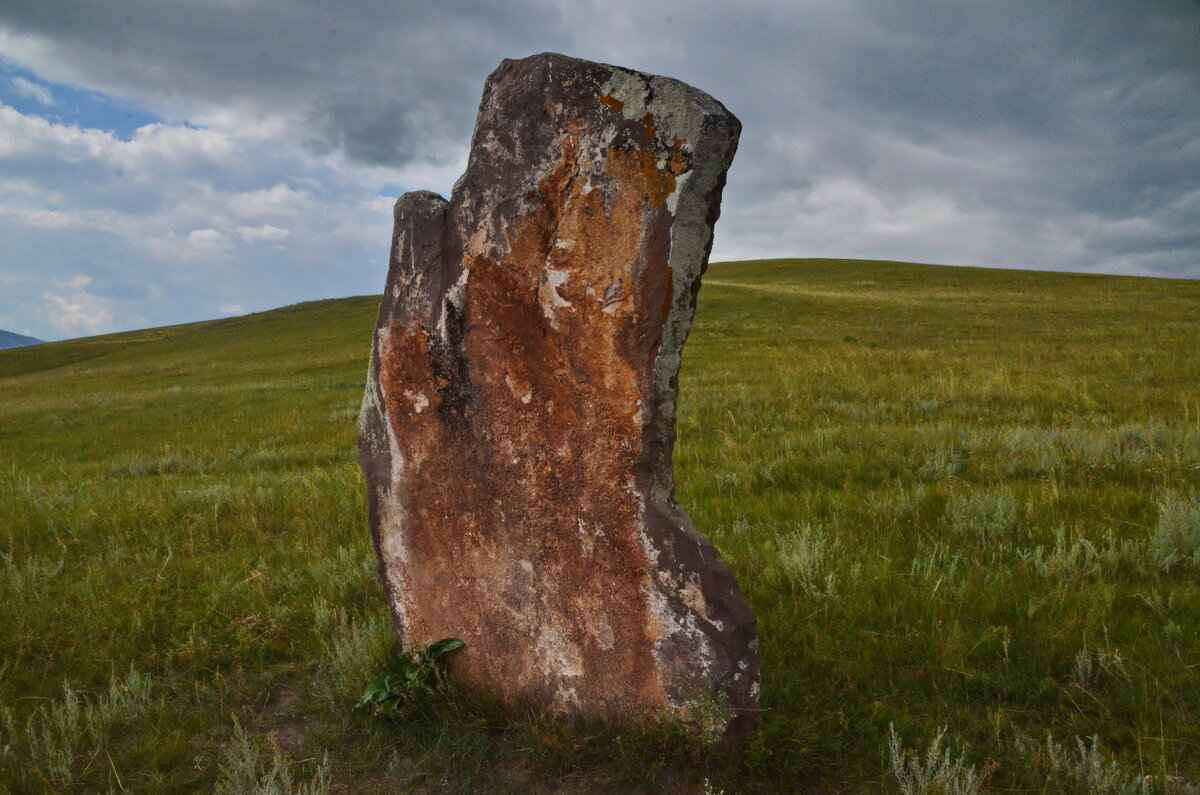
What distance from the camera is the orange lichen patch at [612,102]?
2948 millimetres

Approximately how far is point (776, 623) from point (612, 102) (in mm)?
2593

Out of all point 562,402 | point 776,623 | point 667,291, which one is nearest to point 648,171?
point 667,291

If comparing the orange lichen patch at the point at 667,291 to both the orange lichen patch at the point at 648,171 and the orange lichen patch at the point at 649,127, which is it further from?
the orange lichen patch at the point at 649,127

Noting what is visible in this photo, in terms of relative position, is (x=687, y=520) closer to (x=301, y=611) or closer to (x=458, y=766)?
(x=458, y=766)

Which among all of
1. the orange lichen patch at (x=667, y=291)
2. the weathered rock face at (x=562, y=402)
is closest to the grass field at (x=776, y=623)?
the weathered rock face at (x=562, y=402)

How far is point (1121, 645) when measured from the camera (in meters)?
3.42

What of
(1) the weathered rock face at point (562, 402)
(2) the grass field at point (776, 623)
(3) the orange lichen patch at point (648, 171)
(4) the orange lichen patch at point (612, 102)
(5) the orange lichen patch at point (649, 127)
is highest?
(4) the orange lichen patch at point (612, 102)

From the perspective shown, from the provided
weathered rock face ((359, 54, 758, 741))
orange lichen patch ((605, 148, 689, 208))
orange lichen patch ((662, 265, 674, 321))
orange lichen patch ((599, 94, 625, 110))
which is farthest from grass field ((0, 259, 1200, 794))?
orange lichen patch ((599, 94, 625, 110))

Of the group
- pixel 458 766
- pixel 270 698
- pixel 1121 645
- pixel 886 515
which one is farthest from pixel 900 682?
pixel 270 698

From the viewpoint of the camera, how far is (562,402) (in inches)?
122

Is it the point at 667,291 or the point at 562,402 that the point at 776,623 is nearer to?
the point at 562,402

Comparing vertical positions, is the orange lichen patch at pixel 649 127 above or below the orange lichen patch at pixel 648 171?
above

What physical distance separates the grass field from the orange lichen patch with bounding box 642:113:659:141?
230 centimetres

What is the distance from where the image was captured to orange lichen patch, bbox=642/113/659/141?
9.50 feet
